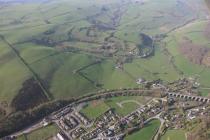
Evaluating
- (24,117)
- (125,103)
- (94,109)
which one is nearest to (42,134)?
(24,117)

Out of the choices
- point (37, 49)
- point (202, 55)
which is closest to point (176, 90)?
point (202, 55)

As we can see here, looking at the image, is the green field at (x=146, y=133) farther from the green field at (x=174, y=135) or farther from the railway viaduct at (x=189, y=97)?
the railway viaduct at (x=189, y=97)

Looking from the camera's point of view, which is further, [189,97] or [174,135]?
A: [189,97]

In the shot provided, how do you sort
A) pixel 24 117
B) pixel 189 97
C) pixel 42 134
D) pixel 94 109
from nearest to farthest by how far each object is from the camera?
pixel 42 134
pixel 24 117
pixel 94 109
pixel 189 97

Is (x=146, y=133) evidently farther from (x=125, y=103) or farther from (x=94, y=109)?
(x=94, y=109)

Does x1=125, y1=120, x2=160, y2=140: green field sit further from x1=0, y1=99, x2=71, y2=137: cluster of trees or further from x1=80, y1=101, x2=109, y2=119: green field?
x1=0, y1=99, x2=71, y2=137: cluster of trees

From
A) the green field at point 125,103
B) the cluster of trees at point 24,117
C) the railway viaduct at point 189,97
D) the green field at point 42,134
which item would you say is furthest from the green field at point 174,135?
the cluster of trees at point 24,117
